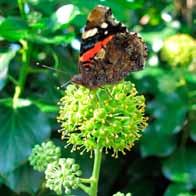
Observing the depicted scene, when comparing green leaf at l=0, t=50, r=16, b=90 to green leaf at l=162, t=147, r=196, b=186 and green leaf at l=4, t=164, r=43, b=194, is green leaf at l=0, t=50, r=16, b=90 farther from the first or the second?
green leaf at l=162, t=147, r=196, b=186

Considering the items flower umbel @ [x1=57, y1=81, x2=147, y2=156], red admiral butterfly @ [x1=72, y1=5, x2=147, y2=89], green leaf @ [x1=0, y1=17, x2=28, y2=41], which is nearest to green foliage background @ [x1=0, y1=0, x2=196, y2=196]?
green leaf @ [x1=0, y1=17, x2=28, y2=41]

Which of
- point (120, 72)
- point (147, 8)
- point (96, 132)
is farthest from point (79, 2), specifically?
point (147, 8)

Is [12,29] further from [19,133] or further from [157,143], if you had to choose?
[157,143]

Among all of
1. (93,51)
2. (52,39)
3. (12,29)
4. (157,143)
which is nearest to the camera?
(93,51)

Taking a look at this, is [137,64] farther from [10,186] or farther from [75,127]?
[10,186]

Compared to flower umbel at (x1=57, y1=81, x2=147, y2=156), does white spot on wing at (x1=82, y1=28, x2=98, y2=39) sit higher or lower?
higher

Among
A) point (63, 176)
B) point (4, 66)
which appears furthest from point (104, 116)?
point (4, 66)

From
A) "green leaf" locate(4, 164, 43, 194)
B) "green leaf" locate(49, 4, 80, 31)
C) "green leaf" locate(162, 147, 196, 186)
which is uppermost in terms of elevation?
"green leaf" locate(49, 4, 80, 31)

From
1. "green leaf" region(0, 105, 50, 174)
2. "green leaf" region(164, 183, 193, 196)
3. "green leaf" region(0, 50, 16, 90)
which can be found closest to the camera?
"green leaf" region(0, 105, 50, 174)
